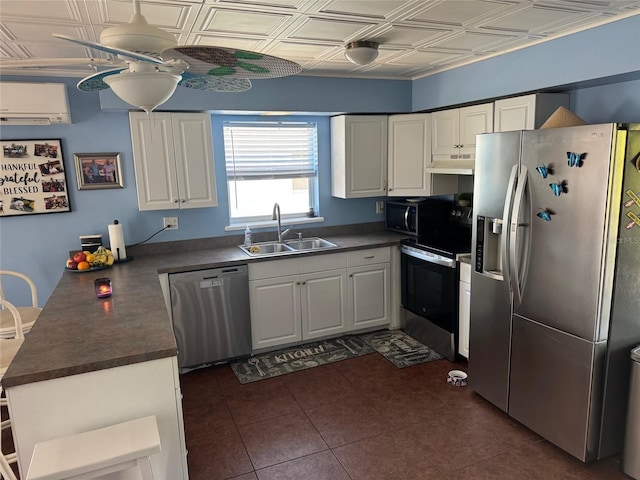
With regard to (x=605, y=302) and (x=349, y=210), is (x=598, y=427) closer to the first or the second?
(x=605, y=302)

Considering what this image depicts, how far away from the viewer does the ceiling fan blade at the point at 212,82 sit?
169cm

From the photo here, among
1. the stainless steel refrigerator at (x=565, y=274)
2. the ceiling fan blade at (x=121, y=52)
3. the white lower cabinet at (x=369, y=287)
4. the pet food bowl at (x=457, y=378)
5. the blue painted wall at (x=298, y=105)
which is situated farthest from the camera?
the white lower cabinet at (x=369, y=287)

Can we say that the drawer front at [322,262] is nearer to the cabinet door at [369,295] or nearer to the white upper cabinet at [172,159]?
the cabinet door at [369,295]

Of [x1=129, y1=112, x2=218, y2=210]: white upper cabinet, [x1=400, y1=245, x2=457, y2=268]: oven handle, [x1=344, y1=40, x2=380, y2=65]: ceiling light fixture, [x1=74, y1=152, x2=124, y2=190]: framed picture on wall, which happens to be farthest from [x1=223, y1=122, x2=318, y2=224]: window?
[x1=344, y1=40, x2=380, y2=65]: ceiling light fixture

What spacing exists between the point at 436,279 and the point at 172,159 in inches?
90.1

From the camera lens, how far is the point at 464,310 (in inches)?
134

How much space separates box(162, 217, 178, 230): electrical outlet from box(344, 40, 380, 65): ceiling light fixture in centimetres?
199

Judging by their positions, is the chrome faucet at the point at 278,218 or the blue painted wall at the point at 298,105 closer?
the blue painted wall at the point at 298,105

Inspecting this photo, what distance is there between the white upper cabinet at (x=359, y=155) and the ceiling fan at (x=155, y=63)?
2489 millimetres

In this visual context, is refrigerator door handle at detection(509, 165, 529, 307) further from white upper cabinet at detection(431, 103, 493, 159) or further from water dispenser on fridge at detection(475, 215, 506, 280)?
white upper cabinet at detection(431, 103, 493, 159)

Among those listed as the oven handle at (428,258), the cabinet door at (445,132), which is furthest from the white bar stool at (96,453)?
the cabinet door at (445,132)

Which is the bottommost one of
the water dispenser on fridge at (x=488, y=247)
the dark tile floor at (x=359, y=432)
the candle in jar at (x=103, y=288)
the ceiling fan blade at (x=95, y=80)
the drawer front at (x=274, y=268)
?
the dark tile floor at (x=359, y=432)

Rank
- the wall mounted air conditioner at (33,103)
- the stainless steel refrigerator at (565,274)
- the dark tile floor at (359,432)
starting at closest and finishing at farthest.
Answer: the stainless steel refrigerator at (565,274), the dark tile floor at (359,432), the wall mounted air conditioner at (33,103)

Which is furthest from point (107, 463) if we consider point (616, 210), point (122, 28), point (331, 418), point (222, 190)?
point (222, 190)
